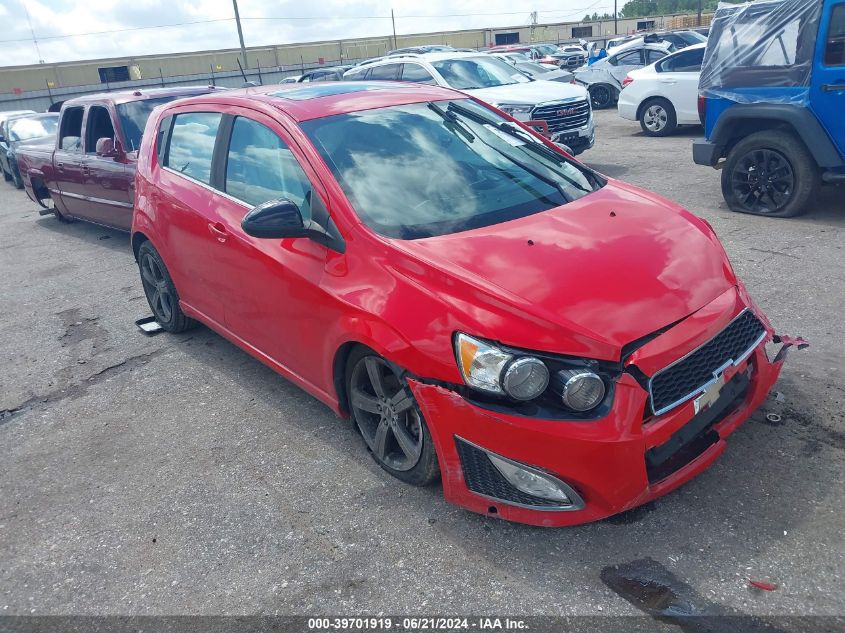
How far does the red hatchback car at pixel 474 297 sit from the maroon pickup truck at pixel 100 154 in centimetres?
386

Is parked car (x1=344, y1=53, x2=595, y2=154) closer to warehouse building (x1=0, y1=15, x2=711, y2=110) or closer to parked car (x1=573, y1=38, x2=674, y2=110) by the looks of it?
parked car (x1=573, y1=38, x2=674, y2=110)

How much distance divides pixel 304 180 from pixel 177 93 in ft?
17.8

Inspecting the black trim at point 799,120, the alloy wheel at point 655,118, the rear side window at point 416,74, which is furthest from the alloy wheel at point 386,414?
the alloy wheel at point 655,118

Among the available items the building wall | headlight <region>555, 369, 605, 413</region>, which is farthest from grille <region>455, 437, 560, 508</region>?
the building wall

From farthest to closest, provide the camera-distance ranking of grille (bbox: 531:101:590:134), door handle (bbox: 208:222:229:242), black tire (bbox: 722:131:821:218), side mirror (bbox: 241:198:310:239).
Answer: grille (bbox: 531:101:590:134), black tire (bbox: 722:131:821:218), door handle (bbox: 208:222:229:242), side mirror (bbox: 241:198:310:239)

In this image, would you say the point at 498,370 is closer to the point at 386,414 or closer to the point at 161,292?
the point at 386,414

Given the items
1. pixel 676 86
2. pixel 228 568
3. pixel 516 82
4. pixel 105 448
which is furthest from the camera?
pixel 676 86

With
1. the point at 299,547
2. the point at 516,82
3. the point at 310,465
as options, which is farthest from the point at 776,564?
the point at 516,82

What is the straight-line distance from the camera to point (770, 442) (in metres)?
3.31

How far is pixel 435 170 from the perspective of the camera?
355 cm

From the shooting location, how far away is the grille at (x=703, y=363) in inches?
104

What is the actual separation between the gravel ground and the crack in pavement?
0.02m

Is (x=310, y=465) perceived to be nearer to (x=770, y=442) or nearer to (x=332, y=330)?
(x=332, y=330)

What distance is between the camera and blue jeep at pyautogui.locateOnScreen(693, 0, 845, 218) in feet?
20.1
